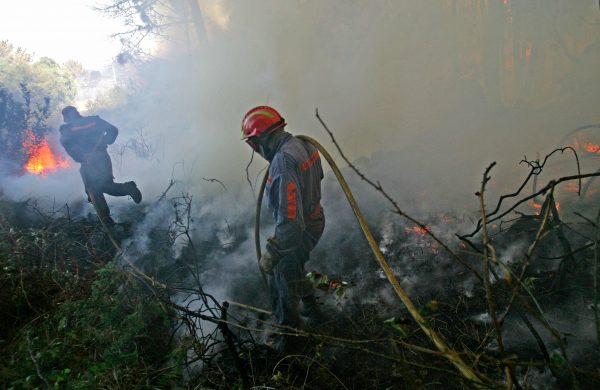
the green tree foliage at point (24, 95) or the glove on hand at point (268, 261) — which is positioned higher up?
the green tree foliage at point (24, 95)

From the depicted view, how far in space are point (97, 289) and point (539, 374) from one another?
388 cm

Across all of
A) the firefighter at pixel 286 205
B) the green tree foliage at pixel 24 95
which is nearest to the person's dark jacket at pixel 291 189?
the firefighter at pixel 286 205

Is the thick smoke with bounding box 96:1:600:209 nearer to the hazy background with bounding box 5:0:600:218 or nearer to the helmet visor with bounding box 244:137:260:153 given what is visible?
the hazy background with bounding box 5:0:600:218

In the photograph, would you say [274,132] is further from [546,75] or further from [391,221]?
[546,75]

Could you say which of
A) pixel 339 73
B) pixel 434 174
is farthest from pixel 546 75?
pixel 339 73

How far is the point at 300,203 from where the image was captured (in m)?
3.06

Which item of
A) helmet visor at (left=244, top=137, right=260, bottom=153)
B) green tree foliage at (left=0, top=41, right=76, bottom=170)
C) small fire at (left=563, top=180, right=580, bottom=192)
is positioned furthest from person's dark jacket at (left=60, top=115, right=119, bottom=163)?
small fire at (left=563, top=180, right=580, bottom=192)

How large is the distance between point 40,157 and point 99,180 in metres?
4.91

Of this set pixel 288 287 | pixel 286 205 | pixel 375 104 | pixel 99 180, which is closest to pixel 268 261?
pixel 288 287

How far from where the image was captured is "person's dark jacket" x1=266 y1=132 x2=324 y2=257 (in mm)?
3000

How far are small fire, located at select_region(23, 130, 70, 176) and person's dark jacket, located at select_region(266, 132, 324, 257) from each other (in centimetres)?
870

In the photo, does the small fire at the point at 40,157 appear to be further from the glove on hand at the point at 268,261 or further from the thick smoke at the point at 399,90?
the glove on hand at the point at 268,261

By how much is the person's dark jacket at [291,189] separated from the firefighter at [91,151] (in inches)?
158

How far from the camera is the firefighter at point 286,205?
119 inches
